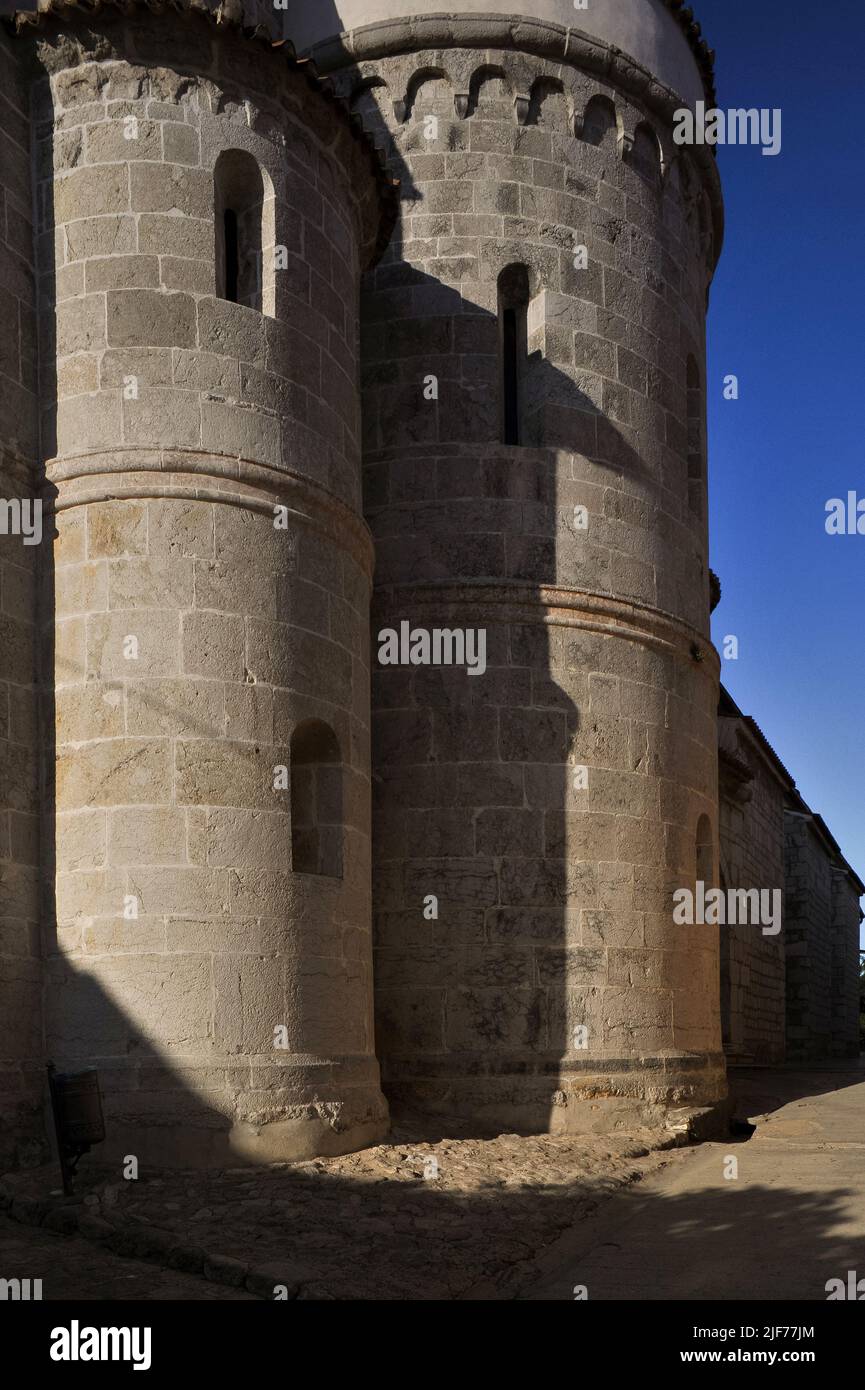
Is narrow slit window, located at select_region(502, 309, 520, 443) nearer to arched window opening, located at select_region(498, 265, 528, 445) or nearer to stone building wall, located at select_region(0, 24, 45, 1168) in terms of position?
arched window opening, located at select_region(498, 265, 528, 445)

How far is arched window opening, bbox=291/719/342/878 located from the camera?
11641 millimetres

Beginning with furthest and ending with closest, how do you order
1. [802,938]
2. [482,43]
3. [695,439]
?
[802,938] → [695,439] → [482,43]

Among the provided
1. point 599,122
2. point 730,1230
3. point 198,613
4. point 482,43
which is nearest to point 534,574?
point 198,613

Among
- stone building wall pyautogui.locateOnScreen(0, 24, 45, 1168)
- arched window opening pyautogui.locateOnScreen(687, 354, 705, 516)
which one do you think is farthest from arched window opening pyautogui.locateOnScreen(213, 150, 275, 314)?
arched window opening pyautogui.locateOnScreen(687, 354, 705, 516)

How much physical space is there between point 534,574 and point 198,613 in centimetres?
445

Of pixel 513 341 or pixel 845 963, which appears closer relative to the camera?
pixel 513 341

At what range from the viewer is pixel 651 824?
14680 millimetres

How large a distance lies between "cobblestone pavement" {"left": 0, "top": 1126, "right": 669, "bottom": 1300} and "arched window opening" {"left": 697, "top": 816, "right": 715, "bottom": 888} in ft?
15.5

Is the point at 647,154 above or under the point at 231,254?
above

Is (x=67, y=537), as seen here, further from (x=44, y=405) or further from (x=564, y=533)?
(x=564, y=533)

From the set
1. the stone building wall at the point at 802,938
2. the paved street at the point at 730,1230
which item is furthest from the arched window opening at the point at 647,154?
the stone building wall at the point at 802,938

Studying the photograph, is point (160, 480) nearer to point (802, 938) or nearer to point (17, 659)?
point (17, 659)

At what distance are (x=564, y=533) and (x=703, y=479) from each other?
305 cm

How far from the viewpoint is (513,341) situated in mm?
15227
